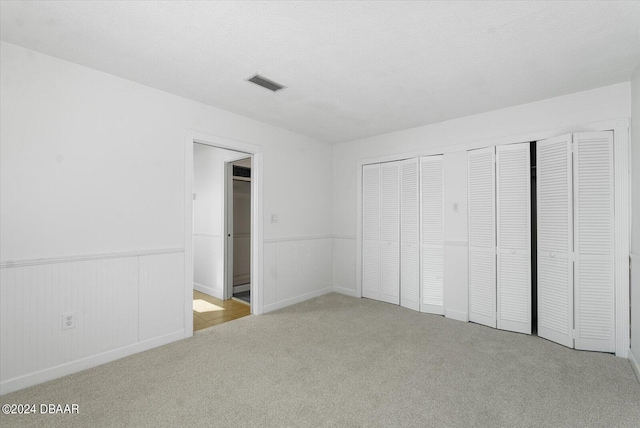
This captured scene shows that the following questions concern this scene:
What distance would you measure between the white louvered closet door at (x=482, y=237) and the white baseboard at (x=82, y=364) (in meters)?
3.43

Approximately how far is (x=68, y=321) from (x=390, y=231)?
3.79m

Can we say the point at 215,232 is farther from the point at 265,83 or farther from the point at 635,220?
the point at 635,220

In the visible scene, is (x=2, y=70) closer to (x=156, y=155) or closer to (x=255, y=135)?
(x=156, y=155)

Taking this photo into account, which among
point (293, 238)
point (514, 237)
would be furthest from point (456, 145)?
point (293, 238)

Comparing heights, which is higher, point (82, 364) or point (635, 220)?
point (635, 220)

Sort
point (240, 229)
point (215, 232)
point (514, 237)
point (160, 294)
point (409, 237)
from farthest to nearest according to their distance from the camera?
point (240, 229)
point (215, 232)
point (409, 237)
point (514, 237)
point (160, 294)

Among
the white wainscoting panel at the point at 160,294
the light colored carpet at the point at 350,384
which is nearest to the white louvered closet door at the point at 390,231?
the light colored carpet at the point at 350,384

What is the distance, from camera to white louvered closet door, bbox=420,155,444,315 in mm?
4078

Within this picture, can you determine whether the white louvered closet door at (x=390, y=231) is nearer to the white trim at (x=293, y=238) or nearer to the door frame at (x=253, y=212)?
the white trim at (x=293, y=238)

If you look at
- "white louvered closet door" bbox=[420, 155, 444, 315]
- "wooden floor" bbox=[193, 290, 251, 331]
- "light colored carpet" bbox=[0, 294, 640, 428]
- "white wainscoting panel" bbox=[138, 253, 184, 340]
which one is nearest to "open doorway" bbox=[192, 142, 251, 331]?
"wooden floor" bbox=[193, 290, 251, 331]

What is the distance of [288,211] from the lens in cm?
452

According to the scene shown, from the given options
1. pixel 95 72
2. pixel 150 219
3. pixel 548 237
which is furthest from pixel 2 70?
pixel 548 237

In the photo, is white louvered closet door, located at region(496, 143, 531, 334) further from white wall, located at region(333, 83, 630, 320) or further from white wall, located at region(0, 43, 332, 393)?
white wall, located at region(0, 43, 332, 393)

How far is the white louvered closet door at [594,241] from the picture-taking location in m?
2.93
